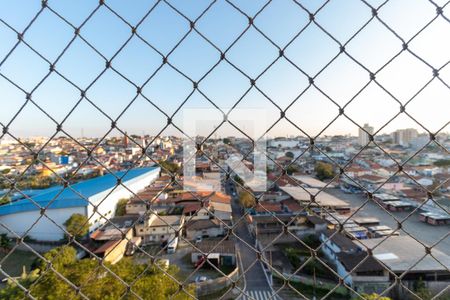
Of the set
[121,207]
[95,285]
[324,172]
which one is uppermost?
[324,172]

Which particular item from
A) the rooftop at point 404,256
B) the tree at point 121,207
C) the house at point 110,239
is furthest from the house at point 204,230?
the rooftop at point 404,256

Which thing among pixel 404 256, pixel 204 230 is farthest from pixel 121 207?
pixel 404 256

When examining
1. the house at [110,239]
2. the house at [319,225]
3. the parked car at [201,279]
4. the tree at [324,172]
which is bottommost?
A: the parked car at [201,279]

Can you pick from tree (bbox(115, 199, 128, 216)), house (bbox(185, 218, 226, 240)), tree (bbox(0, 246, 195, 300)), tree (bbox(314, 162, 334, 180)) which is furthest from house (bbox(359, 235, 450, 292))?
tree (bbox(115, 199, 128, 216))

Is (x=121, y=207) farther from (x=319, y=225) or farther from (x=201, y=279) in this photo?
(x=319, y=225)

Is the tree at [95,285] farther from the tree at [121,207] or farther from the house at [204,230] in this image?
Result: the tree at [121,207]

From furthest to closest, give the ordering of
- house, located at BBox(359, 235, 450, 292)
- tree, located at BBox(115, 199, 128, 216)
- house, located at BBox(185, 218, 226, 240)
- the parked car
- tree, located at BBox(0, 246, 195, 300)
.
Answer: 1. tree, located at BBox(115, 199, 128, 216)
2. house, located at BBox(185, 218, 226, 240)
3. the parked car
4. house, located at BBox(359, 235, 450, 292)
5. tree, located at BBox(0, 246, 195, 300)

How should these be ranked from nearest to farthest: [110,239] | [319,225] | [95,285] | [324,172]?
[95,285] → [110,239] → [319,225] → [324,172]

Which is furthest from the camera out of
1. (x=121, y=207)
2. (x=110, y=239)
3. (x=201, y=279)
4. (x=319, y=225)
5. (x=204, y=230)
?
(x=121, y=207)

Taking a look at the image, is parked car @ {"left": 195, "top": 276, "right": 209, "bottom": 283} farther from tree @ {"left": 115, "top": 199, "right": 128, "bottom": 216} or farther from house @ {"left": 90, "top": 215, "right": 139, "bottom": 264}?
tree @ {"left": 115, "top": 199, "right": 128, "bottom": 216}

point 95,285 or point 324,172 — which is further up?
point 324,172

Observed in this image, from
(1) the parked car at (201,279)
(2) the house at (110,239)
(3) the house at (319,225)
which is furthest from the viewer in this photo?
(3) the house at (319,225)

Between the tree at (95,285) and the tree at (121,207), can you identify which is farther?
the tree at (121,207)

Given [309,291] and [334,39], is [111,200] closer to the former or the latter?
[309,291]
